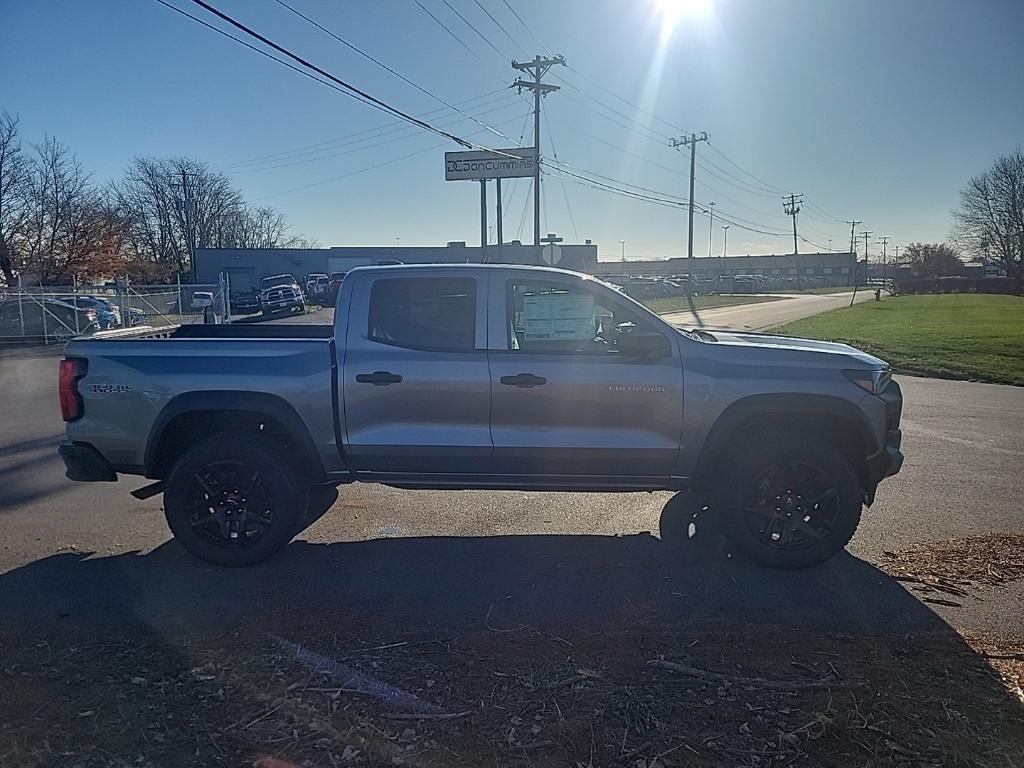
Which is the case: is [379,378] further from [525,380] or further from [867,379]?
[867,379]

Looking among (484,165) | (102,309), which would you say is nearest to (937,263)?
(484,165)

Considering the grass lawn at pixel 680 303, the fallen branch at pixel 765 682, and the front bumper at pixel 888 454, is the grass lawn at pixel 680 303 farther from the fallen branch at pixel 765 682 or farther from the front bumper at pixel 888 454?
the fallen branch at pixel 765 682

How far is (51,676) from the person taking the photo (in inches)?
133

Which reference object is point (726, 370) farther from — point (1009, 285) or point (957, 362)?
point (1009, 285)

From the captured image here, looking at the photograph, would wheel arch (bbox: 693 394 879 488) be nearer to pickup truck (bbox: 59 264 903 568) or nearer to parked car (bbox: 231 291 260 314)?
pickup truck (bbox: 59 264 903 568)

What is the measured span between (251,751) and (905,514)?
513 cm

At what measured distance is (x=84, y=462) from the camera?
490 centimetres

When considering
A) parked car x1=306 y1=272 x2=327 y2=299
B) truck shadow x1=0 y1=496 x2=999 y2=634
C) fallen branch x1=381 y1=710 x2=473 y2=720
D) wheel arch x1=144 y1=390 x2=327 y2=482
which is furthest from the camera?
parked car x1=306 y1=272 x2=327 y2=299

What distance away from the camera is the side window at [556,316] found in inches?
192

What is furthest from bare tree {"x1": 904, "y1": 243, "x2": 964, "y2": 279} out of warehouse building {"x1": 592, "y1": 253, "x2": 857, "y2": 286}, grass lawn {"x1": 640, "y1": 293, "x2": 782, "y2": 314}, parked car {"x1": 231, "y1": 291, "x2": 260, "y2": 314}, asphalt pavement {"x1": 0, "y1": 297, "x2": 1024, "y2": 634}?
asphalt pavement {"x1": 0, "y1": 297, "x2": 1024, "y2": 634}

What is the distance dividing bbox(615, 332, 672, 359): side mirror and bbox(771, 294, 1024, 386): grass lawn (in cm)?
1215

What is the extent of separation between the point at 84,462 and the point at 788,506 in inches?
182

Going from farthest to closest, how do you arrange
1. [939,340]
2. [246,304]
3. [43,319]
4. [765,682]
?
[246,304]
[43,319]
[939,340]
[765,682]

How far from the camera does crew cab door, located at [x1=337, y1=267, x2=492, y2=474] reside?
15.6 feet
